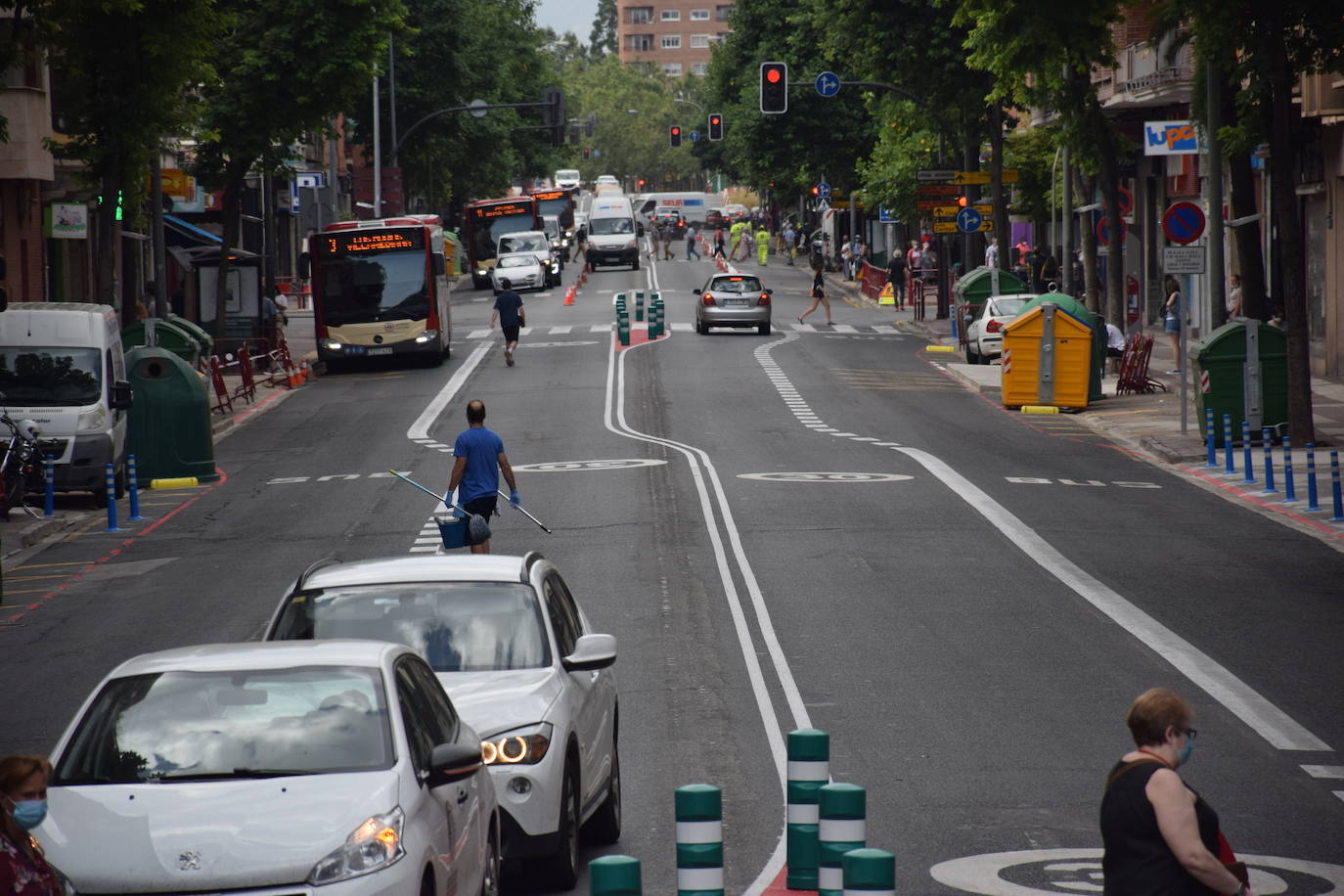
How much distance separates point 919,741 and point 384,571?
3745 mm

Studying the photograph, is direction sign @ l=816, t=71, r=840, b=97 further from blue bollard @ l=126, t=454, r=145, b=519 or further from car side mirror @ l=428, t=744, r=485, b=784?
car side mirror @ l=428, t=744, r=485, b=784

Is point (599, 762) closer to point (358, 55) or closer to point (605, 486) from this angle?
point (605, 486)

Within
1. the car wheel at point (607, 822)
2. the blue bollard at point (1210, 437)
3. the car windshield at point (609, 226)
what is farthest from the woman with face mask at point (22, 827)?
the car windshield at point (609, 226)

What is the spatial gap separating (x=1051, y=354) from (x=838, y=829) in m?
26.5

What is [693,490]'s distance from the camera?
2386 cm

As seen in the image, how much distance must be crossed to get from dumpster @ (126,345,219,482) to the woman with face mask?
20.8 meters

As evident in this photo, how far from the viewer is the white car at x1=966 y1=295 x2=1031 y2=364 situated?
41.2 m

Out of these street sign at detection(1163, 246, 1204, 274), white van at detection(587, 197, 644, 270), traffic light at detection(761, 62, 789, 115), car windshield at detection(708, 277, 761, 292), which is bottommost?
street sign at detection(1163, 246, 1204, 274)

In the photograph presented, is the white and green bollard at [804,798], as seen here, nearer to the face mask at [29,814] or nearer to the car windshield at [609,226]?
the face mask at [29,814]

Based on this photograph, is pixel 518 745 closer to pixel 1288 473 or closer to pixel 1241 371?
pixel 1288 473

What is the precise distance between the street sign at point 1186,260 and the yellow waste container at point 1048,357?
4847 millimetres

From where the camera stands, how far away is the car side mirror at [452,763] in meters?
7.11

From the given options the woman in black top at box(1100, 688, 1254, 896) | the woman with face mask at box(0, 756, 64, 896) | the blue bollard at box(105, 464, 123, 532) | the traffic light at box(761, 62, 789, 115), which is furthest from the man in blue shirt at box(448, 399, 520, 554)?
the traffic light at box(761, 62, 789, 115)

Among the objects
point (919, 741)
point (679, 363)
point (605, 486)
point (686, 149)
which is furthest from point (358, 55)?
point (686, 149)
